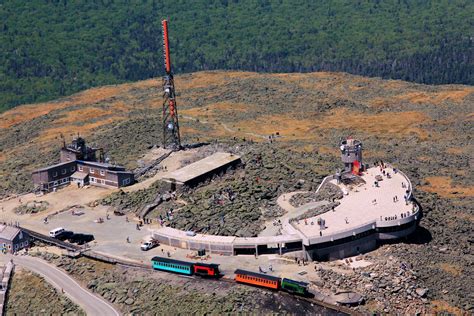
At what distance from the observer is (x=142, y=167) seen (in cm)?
14025

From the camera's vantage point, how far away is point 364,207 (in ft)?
360

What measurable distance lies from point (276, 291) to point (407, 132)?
91.9m

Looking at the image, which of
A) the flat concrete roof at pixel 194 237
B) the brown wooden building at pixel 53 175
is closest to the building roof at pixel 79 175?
the brown wooden building at pixel 53 175

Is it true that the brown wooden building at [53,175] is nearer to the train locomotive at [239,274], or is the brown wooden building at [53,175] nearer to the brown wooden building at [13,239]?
the brown wooden building at [13,239]

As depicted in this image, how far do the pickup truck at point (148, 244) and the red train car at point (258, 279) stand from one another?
16230 millimetres

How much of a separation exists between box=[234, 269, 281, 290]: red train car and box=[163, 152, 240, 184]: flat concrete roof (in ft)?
102

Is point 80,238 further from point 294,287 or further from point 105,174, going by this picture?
point 294,287

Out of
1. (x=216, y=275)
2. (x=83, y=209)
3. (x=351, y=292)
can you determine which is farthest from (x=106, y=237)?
(x=351, y=292)

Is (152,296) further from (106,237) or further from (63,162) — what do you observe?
(63,162)

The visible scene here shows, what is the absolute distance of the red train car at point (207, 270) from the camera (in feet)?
315

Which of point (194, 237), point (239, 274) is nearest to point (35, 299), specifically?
point (194, 237)

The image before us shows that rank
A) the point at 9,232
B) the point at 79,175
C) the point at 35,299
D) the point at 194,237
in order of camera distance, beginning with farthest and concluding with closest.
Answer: the point at 79,175 → the point at 9,232 → the point at 194,237 → the point at 35,299

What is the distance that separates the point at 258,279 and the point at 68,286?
79.0ft

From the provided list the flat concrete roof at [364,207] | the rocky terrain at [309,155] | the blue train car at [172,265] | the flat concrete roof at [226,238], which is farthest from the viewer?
the rocky terrain at [309,155]
